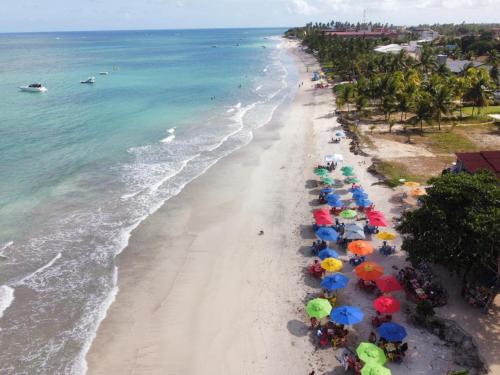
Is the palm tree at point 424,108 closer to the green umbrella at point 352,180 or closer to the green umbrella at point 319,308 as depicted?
the green umbrella at point 352,180

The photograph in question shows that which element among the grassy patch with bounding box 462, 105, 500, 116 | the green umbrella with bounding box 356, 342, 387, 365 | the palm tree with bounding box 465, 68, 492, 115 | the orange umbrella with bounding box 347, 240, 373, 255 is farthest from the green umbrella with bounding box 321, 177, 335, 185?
the grassy patch with bounding box 462, 105, 500, 116

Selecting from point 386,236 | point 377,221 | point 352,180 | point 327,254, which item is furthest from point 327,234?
point 352,180

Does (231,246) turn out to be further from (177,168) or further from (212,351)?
(177,168)

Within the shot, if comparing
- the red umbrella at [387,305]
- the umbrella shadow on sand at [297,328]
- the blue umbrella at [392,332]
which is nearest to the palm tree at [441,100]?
the red umbrella at [387,305]

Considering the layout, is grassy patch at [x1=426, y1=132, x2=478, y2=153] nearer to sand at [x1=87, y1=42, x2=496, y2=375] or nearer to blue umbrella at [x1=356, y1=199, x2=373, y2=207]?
sand at [x1=87, y1=42, x2=496, y2=375]

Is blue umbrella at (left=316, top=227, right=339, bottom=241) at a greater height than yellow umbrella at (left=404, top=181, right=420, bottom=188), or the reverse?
yellow umbrella at (left=404, top=181, right=420, bottom=188)

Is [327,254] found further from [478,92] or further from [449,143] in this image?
[478,92]
